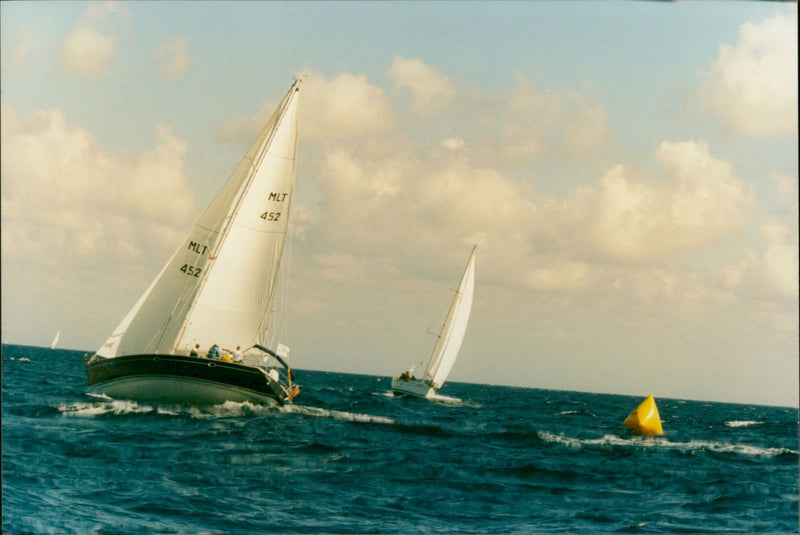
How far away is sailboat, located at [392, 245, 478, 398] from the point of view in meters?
57.2

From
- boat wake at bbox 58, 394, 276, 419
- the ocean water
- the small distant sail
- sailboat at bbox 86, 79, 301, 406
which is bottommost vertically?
the ocean water

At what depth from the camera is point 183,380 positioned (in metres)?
25.5

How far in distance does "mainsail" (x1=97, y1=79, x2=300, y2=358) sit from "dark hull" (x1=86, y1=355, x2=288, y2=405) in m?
1.23

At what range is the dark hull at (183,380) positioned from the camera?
25.5 m

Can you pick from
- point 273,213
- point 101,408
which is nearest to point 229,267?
point 273,213

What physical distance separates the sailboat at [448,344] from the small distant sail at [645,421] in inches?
825

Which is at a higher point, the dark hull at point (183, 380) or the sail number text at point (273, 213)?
the sail number text at point (273, 213)

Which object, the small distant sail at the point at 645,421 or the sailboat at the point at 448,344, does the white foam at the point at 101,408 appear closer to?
the small distant sail at the point at 645,421

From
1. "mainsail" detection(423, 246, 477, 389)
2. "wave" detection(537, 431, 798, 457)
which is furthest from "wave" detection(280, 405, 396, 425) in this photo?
"mainsail" detection(423, 246, 477, 389)

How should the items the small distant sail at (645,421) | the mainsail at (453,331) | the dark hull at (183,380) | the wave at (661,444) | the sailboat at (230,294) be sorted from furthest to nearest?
the mainsail at (453,331), the small distant sail at (645,421), the wave at (661,444), the sailboat at (230,294), the dark hull at (183,380)

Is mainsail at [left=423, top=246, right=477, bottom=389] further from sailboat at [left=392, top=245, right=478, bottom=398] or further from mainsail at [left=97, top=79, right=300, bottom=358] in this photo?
mainsail at [left=97, top=79, right=300, bottom=358]

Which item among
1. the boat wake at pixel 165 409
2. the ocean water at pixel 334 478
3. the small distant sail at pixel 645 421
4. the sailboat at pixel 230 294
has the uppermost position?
the sailboat at pixel 230 294

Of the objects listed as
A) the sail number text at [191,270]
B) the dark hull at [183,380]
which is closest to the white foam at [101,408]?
the dark hull at [183,380]

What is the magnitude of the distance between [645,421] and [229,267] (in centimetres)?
2353
